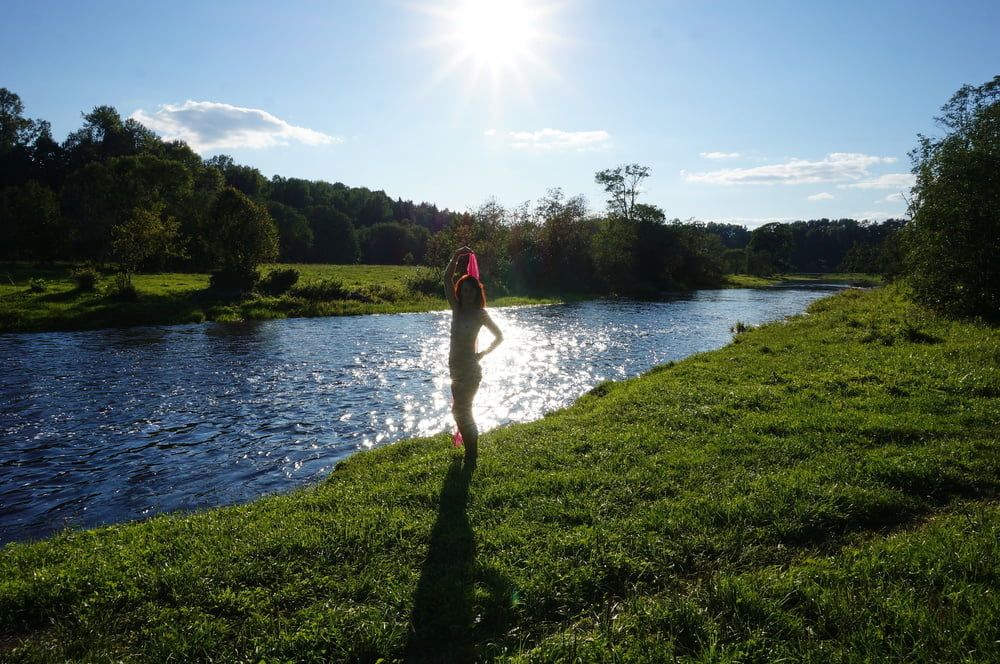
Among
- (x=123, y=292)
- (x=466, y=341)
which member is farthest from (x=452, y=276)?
(x=123, y=292)

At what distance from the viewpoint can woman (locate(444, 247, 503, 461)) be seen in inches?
331

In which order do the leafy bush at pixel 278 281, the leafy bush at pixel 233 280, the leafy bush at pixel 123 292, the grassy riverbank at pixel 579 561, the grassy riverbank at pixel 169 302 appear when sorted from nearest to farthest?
the grassy riverbank at pixel 579 561 → the grassy riverbank at pixel 169 302 → the leafy bush at pixel 123 292 → the leafy bush at pixel 233 280 → the leafy bush at pixel 278 281

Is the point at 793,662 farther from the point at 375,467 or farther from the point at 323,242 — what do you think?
the point at 323,242

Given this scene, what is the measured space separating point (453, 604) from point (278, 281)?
43574mm

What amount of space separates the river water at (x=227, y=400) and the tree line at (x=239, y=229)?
16.0 m

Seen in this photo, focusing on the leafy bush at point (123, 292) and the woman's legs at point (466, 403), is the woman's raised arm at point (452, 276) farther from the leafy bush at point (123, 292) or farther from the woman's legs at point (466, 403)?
the leafy bush at point (123, 292)

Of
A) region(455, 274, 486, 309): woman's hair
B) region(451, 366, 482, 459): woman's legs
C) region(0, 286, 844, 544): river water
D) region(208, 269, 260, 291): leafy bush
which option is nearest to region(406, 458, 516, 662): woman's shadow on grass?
region(451, 366, 482, 459): woman's legs

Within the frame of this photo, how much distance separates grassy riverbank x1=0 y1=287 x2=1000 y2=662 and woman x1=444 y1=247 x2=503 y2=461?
683 mm

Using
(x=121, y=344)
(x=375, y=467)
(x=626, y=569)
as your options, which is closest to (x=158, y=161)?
(x=121, y=344)

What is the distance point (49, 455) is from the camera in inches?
456

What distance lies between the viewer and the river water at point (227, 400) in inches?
395

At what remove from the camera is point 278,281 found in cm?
4447

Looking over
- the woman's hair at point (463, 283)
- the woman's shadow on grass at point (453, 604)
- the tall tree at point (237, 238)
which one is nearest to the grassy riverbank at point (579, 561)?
the woman's shadow on grass at point (453, 604)

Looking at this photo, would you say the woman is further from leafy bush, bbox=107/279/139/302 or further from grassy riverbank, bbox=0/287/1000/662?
leafy bush, bbox=107/279/139/302
